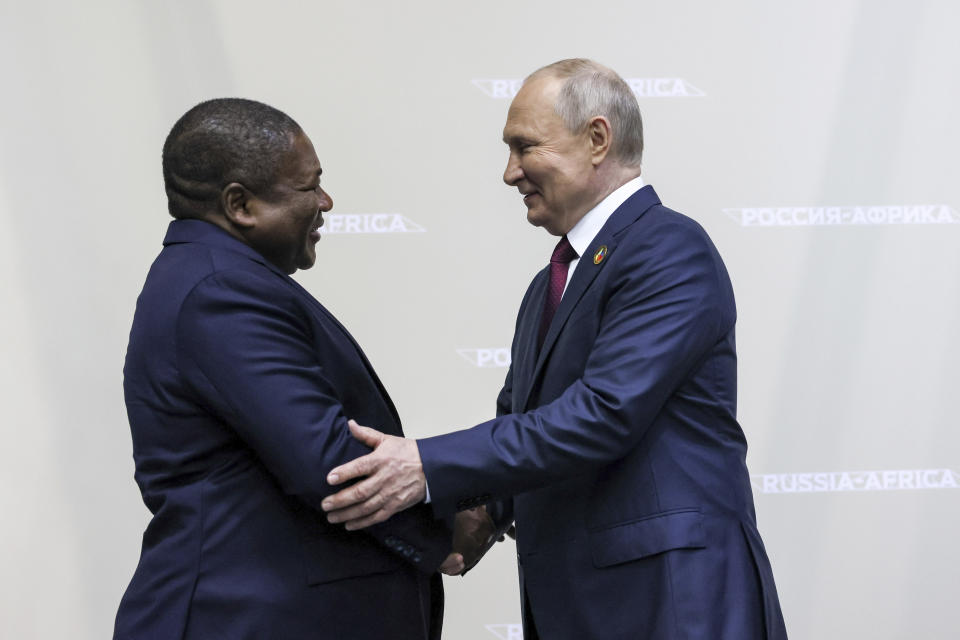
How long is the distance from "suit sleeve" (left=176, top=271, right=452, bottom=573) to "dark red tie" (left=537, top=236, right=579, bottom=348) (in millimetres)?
505

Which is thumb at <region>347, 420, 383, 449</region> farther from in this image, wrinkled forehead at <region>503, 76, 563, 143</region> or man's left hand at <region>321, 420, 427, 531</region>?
wrinkled forehead at <region>503, 76, 563, 143</region>

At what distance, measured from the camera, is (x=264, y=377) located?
165 cm

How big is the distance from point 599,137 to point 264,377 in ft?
2.66

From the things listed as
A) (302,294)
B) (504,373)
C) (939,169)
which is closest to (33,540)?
(504,373)

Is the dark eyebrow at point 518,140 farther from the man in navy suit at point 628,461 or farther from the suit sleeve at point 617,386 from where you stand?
the suit sleeve at point 617,386

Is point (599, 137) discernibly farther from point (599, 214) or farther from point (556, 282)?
point (556, 282)

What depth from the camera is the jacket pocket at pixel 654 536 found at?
1.79 m

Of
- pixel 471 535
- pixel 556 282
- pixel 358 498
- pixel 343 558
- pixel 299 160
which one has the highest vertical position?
pixel 299 160

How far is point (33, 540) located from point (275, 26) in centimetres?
182

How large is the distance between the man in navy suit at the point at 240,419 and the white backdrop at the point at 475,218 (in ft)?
5.01

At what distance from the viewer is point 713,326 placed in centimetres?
184

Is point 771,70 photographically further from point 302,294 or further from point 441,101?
point 302,294

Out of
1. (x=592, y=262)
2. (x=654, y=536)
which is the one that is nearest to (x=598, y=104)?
(x=592, y=262)

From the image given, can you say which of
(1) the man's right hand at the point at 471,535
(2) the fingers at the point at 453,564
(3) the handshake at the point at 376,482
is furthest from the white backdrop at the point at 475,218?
(3) the handshake at the point at 376,482
